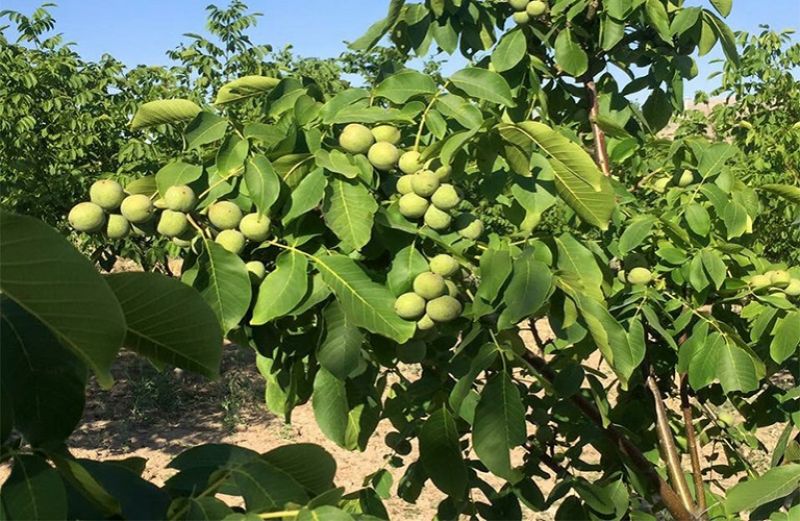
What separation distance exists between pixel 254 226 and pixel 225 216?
5 cm

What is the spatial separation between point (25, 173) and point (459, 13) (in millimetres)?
4626

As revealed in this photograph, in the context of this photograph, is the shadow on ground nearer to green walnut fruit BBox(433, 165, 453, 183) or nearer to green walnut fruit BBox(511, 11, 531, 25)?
green walnut fruit BBox(511, 11, 531, 25)

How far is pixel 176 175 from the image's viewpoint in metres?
1.17

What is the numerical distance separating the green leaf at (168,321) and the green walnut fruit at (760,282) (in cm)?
147

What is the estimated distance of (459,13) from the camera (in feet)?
6.88

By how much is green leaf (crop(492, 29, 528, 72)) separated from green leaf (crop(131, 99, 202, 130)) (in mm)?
849

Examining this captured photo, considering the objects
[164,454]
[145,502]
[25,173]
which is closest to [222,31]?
[25,173]

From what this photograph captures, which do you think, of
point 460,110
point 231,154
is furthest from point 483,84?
point 231,154

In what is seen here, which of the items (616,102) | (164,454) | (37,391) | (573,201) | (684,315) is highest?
(616,102)

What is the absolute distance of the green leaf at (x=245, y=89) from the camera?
1420 mm

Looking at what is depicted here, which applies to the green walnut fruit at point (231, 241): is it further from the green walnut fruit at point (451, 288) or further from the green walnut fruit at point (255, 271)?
the green walnut fruit at point (451, 288)

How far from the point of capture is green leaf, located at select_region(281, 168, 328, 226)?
3.72 ft

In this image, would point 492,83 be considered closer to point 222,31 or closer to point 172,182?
point 172,182

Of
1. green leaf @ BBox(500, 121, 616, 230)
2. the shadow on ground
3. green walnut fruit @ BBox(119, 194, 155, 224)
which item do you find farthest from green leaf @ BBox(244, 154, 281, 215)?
the shadow on ground
